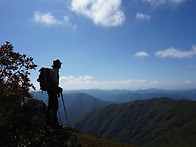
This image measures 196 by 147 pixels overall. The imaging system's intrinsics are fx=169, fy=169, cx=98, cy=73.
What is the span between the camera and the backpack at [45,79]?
10117 millimetres

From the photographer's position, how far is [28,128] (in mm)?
9188

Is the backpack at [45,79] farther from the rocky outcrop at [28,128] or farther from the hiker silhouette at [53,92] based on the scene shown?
the rocky outcrop at [28,128]

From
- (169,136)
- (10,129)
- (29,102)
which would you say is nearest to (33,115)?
(29,102)

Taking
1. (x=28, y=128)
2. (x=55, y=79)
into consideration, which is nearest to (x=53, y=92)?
(x=55, y=79)

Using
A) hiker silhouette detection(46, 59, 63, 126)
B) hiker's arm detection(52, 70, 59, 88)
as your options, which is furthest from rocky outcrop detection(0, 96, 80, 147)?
hiker's arm detection(52, 70, 59, 88)

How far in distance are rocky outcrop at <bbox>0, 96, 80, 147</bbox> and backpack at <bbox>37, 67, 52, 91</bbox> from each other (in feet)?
5.74

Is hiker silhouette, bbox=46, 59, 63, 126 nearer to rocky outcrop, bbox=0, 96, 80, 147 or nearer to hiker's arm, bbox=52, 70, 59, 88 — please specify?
hiker's arm, bbox=52, 70, 59, 88

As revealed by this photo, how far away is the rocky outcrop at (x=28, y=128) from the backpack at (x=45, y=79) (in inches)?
68.9

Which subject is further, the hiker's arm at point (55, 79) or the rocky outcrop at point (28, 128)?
the hiker's arm at point (55, 79)

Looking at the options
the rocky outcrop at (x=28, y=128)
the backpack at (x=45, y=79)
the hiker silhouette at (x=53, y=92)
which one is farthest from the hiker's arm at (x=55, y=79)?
the rocky outcrop at (x=28, y=128)

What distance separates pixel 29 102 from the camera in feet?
36.5

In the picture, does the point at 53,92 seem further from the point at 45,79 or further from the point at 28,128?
the point at 28,128

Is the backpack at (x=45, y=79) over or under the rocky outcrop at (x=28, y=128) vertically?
over

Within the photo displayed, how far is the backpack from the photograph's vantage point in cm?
1012
